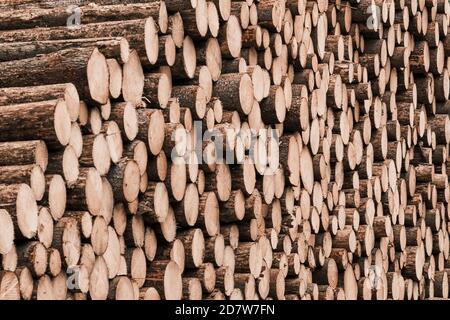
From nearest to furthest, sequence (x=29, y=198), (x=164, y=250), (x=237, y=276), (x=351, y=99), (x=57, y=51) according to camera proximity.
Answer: (x=29, y=198) → (x=57, y=51) → (x=164, y=250) → (x=237, y=276) → (x=351, y=99)

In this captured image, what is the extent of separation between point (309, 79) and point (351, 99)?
72 cm

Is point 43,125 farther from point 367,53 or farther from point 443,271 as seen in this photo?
point 443,271

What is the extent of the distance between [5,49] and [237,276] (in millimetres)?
1645

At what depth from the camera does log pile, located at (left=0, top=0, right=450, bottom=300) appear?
4.07 meters

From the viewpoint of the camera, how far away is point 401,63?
7.66m

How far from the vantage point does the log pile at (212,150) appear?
13.3 feet

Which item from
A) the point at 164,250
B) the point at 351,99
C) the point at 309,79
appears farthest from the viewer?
the point at 351,99

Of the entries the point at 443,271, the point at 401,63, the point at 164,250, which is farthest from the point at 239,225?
the point at 443,271

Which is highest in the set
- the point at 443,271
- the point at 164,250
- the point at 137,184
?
the point at 137,184

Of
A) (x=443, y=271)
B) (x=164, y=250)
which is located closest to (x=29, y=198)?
(x=164, y=250)

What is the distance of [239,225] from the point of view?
5.49 metres

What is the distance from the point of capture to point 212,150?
199 inches

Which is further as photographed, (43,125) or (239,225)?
(239,225)
